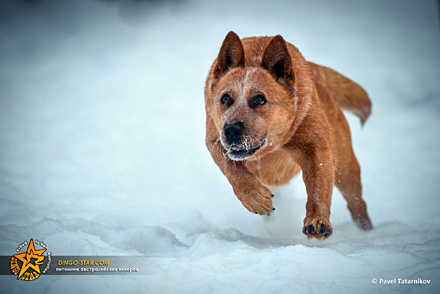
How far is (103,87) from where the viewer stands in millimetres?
9797

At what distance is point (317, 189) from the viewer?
3.99 metres

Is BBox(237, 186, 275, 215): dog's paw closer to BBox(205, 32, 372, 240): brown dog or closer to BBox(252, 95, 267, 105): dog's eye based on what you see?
BBox(205, 32, 372, 240): brown dog

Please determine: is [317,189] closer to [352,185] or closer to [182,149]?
[352,185]

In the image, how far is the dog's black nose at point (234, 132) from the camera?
362cm

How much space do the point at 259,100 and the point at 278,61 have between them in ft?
Result: 1.62

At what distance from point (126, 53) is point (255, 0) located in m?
3.72

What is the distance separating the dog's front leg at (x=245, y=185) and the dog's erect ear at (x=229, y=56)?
753 mm

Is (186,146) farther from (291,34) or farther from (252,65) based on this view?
(291,34)

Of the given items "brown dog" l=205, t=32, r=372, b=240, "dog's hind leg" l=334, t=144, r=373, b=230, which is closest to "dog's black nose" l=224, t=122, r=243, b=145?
"brown dog" l=205, t=32, r=372, b=240

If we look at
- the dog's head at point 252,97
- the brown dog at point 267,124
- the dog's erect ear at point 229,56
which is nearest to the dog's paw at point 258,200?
the brown dog at point 267,124

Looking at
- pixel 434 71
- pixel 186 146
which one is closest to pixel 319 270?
pixel 186 146

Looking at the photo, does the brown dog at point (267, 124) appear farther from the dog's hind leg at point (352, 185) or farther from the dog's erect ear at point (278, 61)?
the dog's hind leg at point (352, 185)

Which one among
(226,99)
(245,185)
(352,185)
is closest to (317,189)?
(245,185)

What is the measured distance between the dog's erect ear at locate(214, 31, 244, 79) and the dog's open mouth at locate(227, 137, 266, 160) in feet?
2.92
